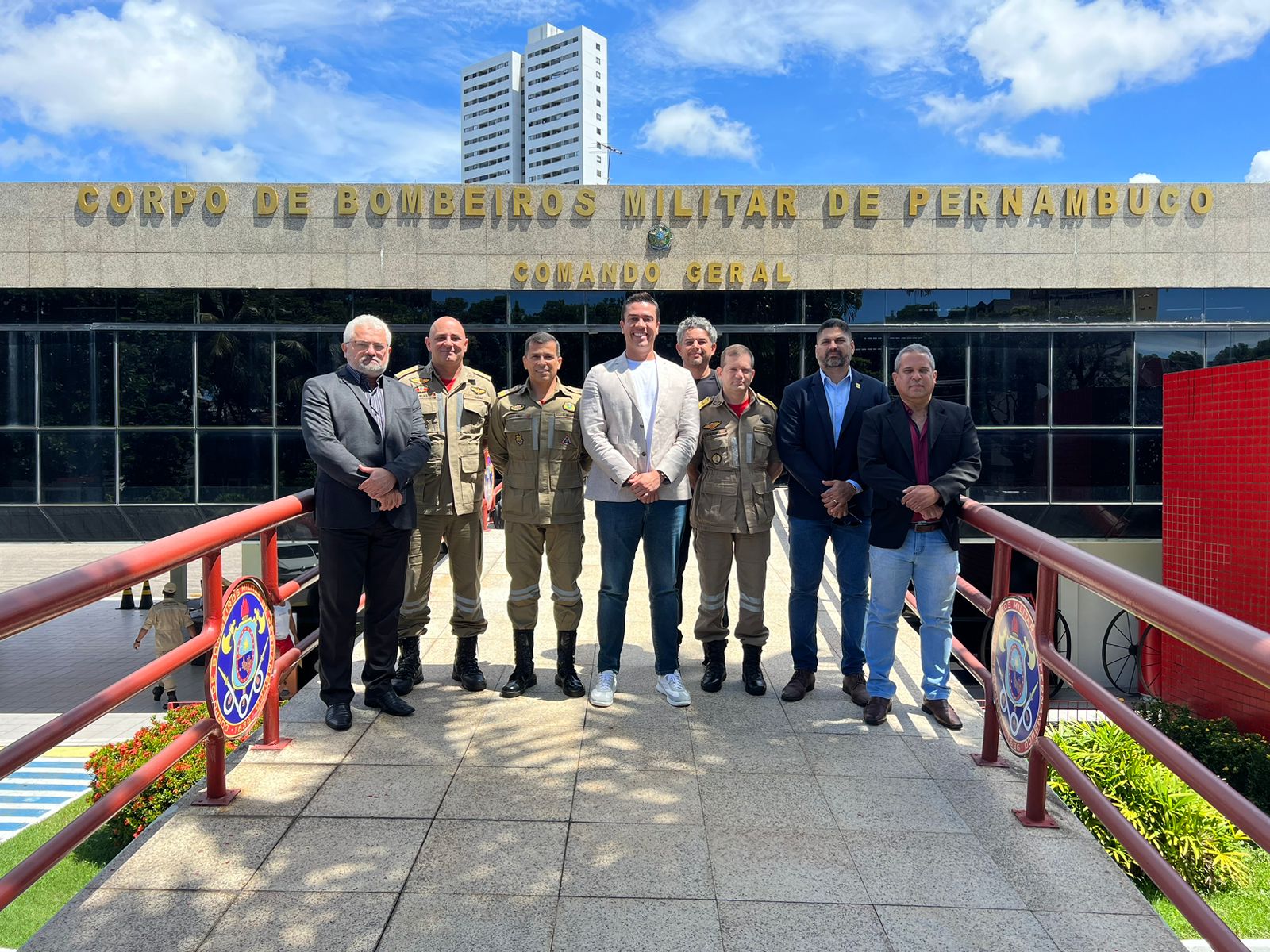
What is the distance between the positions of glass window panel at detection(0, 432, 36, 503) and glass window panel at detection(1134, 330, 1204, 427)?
64.5 ft

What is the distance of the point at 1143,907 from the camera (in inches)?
99.7

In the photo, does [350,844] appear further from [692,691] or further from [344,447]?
[692,691]

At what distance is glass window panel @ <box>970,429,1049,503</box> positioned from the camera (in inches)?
594

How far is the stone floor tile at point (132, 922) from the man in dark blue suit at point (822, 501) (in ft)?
9.09

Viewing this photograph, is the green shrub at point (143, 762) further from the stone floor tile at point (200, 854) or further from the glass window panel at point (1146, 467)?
the glass window panel at point (1146, 467)

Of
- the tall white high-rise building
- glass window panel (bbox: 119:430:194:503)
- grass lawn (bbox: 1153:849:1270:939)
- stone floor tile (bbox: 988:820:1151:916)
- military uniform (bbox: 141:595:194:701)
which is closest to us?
stone floor tile (bbox: 988:820:1151:916)

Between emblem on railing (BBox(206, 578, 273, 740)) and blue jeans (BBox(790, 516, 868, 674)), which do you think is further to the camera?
blue jeans (BBox(790, 516, 868, 674))

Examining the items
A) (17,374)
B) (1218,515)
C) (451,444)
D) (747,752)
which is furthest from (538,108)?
(747,752)

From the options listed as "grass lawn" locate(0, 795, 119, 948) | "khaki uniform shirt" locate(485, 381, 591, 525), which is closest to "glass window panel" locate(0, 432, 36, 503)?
"grass lawn" locate(0, 795, 119, 948)

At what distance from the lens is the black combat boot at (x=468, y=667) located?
4473 millimetres

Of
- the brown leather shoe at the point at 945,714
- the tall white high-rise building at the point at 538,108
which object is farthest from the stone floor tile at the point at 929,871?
the tall white high-rise building at the point at 538,108

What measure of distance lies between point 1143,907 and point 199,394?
16.0 m

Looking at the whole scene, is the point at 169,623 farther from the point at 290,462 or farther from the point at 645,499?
the point at 645,499

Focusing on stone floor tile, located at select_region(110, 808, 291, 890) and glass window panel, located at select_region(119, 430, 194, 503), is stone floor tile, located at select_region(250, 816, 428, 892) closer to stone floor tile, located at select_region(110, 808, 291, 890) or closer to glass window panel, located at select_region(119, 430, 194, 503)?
stone floor tile, located at select_region(110, 808, 291, 890)
